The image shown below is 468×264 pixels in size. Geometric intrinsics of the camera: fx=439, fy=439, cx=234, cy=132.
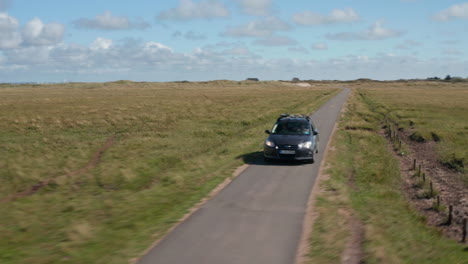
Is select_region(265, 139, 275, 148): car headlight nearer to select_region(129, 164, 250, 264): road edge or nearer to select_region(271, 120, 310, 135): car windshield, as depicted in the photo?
select_region(129, 164, 250, 264): road edge

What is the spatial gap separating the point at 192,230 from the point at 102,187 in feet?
22.0

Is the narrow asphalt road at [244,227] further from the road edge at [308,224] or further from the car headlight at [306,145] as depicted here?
the car headlight at [306,145]

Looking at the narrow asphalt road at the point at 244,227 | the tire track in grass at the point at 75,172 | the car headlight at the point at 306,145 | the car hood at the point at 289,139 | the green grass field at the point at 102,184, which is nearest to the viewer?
the narrow asphalt road at the point at 244,227

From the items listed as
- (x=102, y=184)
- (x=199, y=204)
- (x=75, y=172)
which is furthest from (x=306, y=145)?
(x=75, y=172)

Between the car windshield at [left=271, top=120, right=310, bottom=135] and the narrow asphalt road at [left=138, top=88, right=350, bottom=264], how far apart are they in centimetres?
390

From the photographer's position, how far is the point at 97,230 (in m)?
8.49

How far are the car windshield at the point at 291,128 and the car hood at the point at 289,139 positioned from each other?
0.51 meters

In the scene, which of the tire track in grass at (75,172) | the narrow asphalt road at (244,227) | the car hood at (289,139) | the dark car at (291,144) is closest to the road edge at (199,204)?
the narrow asphalt road at (244,227)

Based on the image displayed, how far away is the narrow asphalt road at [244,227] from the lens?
22.5 feet

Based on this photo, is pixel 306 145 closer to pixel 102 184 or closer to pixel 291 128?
pixel 291 128

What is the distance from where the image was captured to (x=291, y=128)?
56.3 feet

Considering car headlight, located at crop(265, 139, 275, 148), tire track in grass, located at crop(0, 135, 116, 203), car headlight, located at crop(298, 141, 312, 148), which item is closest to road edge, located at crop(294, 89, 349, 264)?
car headlight, located at crop(298, 141, 312, 148)

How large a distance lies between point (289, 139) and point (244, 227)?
791 cm

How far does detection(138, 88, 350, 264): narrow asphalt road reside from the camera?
6.85 metres
